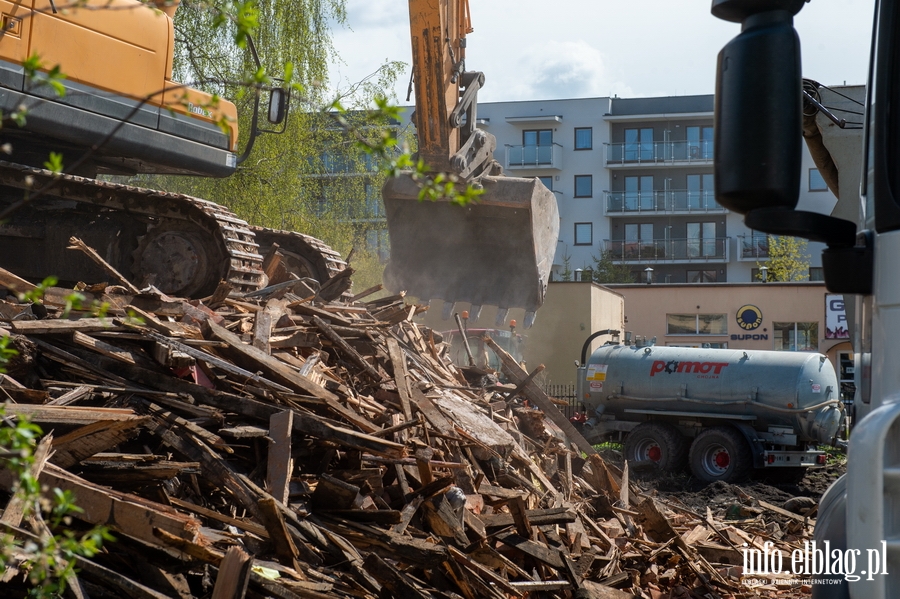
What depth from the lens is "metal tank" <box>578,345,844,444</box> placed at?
14.6 metres

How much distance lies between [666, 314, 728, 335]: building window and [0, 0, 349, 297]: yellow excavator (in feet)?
89.7

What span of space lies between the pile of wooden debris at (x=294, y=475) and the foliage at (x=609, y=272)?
44.4 meters

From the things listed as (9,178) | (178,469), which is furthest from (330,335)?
(9,178)

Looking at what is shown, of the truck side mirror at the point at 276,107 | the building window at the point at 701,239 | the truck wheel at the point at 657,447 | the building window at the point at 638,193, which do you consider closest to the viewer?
the truck side mirror at the point at 276,107

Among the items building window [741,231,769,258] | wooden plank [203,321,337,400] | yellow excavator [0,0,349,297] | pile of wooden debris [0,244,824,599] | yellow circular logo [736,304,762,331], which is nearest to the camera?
pile of wooden debris [0,244,824,599]

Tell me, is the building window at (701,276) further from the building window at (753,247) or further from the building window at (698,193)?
the building window at (698,193)

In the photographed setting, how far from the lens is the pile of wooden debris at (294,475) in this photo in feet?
12.3

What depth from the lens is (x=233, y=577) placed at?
3469 mm

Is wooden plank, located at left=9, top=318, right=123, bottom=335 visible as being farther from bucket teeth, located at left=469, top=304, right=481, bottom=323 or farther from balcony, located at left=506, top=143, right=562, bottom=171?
balcony, located at left=506, top=143, right=562, bottom=171

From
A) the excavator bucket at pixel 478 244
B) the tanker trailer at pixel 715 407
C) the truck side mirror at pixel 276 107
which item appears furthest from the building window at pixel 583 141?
the truck side mirror at pixel 276 107

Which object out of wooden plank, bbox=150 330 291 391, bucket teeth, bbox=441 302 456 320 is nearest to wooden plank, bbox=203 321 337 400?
wooden plank, bbox=150 330 291 391

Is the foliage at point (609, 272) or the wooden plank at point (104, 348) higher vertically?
the foliage at point (609, 272)

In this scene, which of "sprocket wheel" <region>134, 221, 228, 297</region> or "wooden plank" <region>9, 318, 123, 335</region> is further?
"sprocket wheel" <region>134, 221, 228, 297</region>

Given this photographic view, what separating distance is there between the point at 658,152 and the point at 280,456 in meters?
51.8
